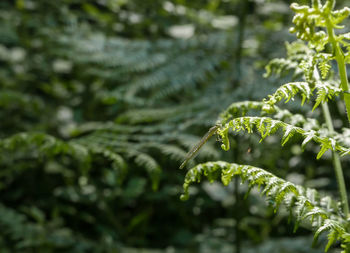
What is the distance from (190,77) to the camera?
5.72 ft

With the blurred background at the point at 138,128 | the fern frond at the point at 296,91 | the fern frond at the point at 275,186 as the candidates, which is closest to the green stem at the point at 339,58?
the fern frond at the point at 296,91

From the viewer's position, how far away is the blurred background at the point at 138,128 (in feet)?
5.20

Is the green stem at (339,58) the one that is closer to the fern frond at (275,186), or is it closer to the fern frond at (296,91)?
the fern frond at (296,91)

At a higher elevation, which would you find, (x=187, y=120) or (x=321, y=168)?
(x=187, y=120)

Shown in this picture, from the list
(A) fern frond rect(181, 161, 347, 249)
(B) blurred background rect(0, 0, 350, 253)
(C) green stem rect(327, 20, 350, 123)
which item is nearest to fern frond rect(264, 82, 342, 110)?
(C) green stem rect(327, 20, 350, 123)

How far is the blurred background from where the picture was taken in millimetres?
1586

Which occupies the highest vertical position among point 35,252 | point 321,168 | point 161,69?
point 161,69

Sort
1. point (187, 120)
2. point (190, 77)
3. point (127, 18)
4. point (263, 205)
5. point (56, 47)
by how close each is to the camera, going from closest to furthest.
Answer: point (187, 120), point (190, 77), point (263, 205), point (56, 47), point (127, 18)

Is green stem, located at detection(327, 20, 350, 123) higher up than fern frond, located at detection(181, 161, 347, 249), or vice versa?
green stem, located at detection(327, 20, 350, 123)

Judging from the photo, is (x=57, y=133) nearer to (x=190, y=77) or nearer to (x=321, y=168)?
(x=190, y=77)

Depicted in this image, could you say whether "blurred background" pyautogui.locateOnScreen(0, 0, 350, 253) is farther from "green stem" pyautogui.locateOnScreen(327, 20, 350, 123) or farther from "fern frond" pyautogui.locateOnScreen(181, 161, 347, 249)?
"green stem" pyautogui.locateOnScreen(327, 20, 350, 123)

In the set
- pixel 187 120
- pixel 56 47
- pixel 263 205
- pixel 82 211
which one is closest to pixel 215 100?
pixel 187 120

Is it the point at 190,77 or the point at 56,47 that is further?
the point at 56,47

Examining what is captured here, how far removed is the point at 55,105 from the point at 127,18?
86cm
